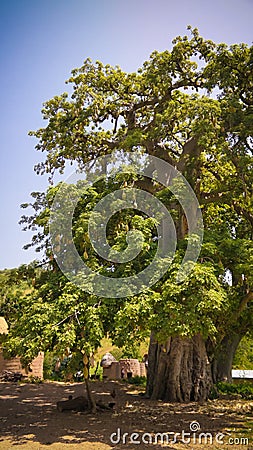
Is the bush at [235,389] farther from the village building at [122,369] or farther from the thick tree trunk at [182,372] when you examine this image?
the village building at [122,369]

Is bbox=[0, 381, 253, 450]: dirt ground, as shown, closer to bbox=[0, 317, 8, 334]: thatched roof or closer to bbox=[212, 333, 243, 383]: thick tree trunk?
bbox=[212, 333, 243, 383]: thick tree trunk

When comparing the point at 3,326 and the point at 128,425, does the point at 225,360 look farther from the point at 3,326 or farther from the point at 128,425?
the point at 3,326

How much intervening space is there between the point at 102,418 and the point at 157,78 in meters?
8.65

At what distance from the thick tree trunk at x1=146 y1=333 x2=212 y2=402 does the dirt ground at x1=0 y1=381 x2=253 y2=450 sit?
46 cm

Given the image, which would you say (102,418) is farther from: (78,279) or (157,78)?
(157,78)

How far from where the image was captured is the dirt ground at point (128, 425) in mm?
7926

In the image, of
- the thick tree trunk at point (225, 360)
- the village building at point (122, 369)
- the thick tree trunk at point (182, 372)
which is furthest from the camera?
the village building at point (122, 369)

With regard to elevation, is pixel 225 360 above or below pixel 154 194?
below

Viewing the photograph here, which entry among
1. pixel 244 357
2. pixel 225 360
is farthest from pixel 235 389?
pixel 244 357

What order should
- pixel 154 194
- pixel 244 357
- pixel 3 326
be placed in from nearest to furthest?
pixel 154 194 < pixel 3 326 < pixel 244 357

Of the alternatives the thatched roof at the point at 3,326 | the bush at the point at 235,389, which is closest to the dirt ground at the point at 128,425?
the bush at the point at 235,389

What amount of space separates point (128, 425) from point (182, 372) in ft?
13.6

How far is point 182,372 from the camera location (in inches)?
517

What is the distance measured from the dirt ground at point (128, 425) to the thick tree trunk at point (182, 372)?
46 centimetres
